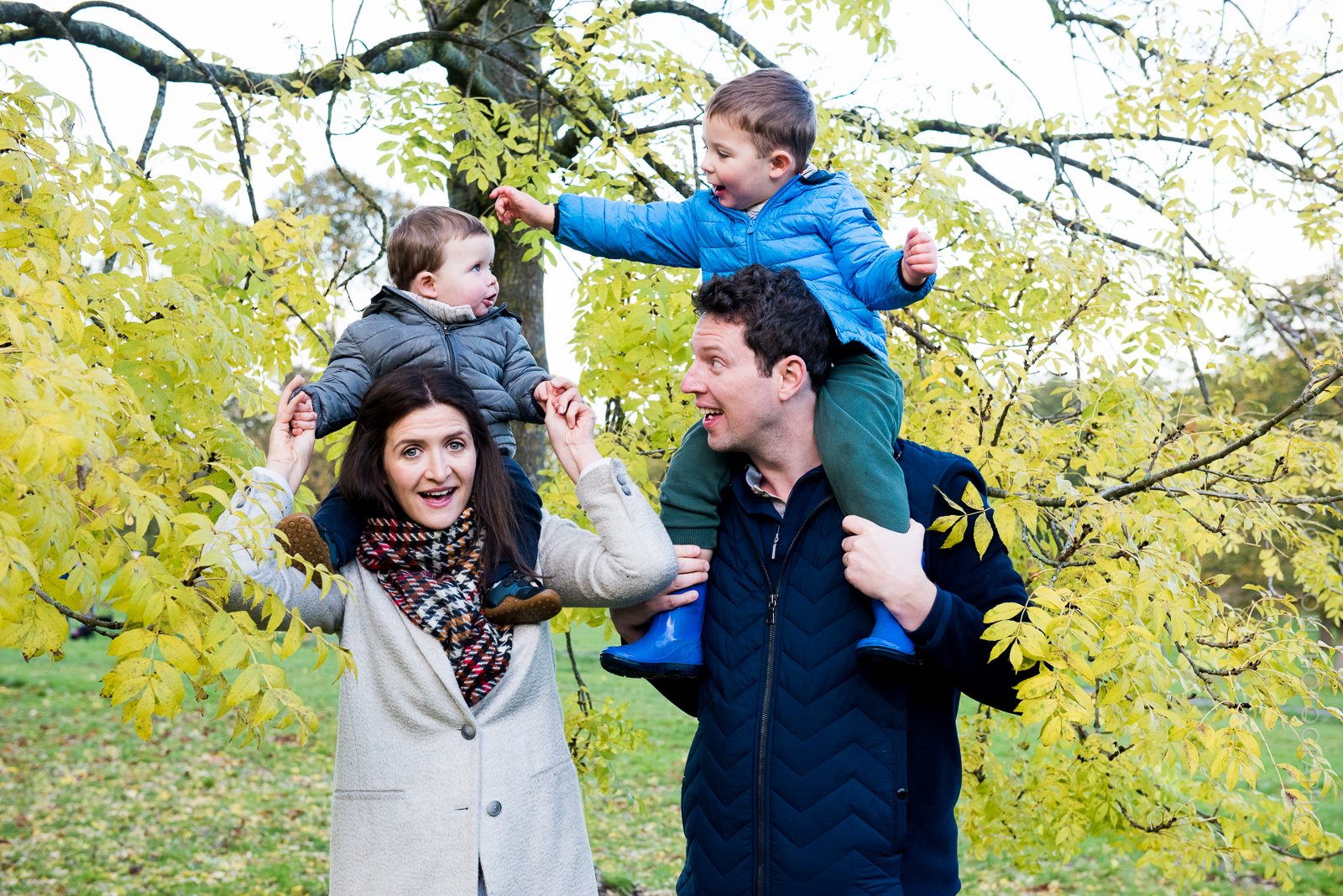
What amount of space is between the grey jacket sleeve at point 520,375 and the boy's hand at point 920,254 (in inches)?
31.9

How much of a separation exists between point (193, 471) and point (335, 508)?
669 mm

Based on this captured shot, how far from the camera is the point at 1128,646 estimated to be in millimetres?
2230

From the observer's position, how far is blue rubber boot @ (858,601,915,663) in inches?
85.1

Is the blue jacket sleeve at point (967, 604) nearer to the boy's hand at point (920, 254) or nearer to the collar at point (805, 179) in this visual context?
the boy's hand at point (920, 254)

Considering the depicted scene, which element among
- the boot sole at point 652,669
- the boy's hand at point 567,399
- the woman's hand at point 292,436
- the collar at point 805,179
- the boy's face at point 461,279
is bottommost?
the boot sole at point 652,669

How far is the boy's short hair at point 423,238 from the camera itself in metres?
2.71

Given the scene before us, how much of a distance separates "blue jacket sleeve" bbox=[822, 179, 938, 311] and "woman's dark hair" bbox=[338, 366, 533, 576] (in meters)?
0.88

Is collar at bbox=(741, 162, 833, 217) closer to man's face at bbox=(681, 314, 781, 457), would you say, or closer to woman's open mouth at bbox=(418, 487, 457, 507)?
man's face at bbox=(681, 314, 781, 457)

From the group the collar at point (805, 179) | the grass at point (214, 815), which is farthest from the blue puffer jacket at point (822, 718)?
the grass at point (214, 815)

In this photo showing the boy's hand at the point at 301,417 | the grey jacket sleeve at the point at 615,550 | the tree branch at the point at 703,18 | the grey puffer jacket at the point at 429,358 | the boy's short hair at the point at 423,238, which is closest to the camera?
the grey jacket sleeve at the point at 615,550

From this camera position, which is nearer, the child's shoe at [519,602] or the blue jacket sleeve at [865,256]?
the child's shoe at [519,602]

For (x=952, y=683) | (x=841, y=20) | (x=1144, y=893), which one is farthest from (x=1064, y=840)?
(x=1144, y=893)

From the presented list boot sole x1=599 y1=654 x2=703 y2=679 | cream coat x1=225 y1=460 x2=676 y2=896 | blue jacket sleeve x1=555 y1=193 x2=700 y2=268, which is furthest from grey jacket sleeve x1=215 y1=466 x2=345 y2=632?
blue jacket sleeve x1=555 y1=193 x2=700 y2=268

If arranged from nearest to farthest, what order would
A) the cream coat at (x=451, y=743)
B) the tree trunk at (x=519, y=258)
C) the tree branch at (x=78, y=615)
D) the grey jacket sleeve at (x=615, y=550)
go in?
the tree branch at (x=78, y=615) → the cream coat at (x=451, y=743) → the grey jacket sleeve at (x=615, y=550) → the tree trunk at (x=519, y=258)
